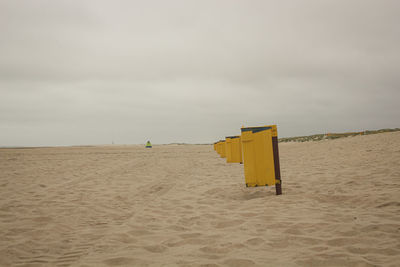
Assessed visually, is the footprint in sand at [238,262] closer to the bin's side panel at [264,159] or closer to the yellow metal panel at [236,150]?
the bin's side panel at [264,159]

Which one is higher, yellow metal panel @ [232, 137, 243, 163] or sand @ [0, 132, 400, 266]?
yellow metal panel @ [232, 137, 243, 163]

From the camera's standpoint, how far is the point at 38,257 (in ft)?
8.82

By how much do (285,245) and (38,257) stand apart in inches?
102

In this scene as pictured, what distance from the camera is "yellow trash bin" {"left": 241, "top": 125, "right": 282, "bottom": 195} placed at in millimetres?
5290

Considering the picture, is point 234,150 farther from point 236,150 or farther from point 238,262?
point 238,262

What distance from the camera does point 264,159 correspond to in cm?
541

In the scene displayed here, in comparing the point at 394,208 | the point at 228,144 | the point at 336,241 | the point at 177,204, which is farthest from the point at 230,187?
the point at 228,144

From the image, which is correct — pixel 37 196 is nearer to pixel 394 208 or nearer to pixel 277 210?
pixel 277 210

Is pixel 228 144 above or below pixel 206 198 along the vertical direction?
above

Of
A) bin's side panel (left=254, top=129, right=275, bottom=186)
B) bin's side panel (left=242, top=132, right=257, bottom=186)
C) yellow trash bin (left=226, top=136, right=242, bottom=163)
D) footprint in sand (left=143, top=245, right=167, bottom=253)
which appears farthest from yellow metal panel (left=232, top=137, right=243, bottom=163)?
footprint in sand (left=143, top=245, right=167, bottom=253)

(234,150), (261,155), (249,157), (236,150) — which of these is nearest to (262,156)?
(261,155)

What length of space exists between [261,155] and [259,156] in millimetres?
47

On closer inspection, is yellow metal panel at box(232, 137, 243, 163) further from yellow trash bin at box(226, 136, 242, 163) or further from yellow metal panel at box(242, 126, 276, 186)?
yellow metal panel at box(242, 126, 276, 186)

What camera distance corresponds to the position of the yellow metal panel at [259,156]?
5.36 m
